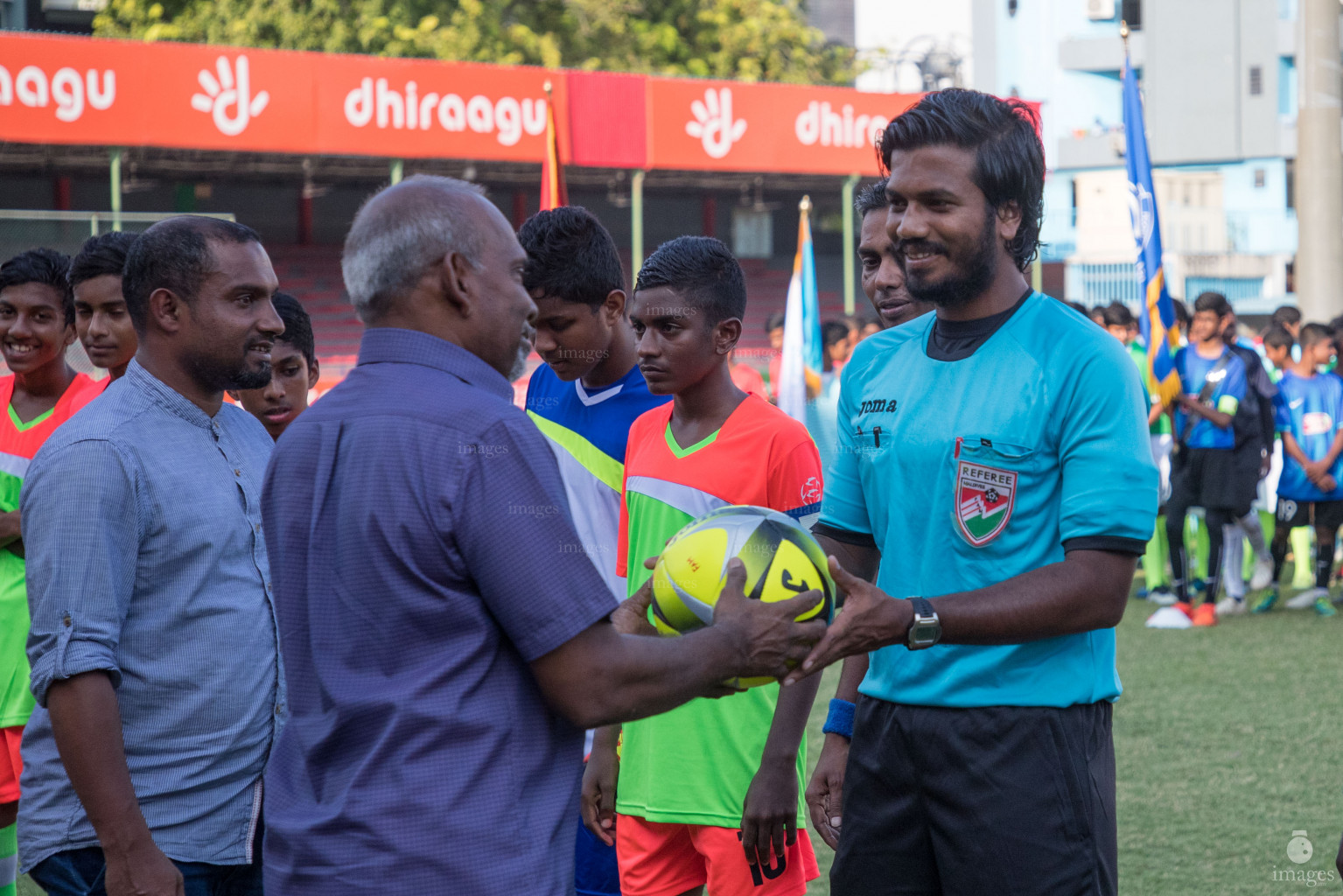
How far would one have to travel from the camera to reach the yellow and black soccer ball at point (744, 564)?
2545 millimetres

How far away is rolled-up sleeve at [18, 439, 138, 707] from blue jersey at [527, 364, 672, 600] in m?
1.43

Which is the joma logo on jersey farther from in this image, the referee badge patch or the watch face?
the watch face

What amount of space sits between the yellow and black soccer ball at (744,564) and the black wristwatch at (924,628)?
6.8 inches

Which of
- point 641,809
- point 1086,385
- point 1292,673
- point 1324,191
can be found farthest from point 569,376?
point 1324,191

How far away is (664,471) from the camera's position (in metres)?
3.57

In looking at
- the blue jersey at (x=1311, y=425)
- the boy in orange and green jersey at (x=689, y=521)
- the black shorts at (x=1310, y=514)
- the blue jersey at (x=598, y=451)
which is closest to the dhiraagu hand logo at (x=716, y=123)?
the blue jersey at (x=1311, y=425)

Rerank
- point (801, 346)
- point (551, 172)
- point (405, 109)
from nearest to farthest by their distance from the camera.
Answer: point (551, 172)
point (801, 346)
point (405, 109)

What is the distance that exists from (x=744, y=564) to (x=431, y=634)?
2.22 feet

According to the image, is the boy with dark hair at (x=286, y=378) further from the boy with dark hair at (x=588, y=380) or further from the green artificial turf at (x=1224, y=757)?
the green artificial turf at (x=1224, y=757)

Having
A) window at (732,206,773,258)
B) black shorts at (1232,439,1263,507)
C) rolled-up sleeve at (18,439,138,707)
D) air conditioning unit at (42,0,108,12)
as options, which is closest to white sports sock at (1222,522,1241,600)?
black shorts at (1232,439,1263,507)

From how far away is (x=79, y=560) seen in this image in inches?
106

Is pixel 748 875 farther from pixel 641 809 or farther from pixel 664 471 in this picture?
Answer: pixel 664 471
